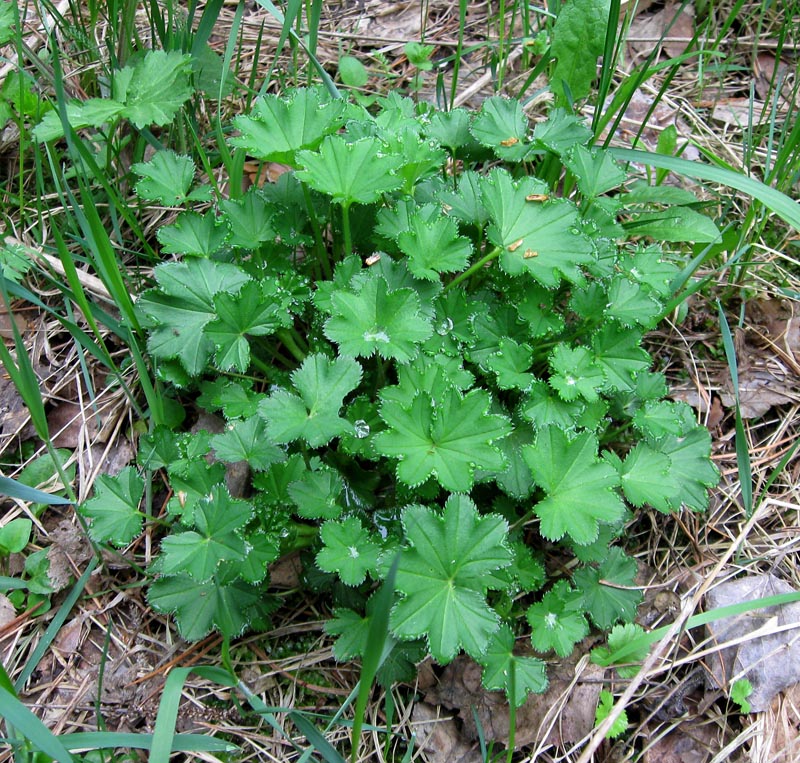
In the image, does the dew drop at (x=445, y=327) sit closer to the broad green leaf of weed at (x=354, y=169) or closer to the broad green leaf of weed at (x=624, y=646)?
the broad green leaf of weed at (x=354, y=169)

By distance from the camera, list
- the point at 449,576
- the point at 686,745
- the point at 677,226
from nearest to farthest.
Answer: the point at 449,576
the point at 686,745
the point at 677,226

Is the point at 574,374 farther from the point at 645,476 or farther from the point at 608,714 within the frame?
the point at 608,714

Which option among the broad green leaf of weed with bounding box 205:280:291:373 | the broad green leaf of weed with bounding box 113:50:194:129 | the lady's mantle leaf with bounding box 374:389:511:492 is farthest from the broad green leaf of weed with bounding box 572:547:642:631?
the broad green leaf of weed with bounding box 113:50:194:129

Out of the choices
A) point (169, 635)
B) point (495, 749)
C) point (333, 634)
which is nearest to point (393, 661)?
point (333, 634)

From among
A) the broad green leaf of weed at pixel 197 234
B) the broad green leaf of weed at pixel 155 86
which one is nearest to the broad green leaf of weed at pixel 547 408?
the broad green leaf of weed at pixel 197 234

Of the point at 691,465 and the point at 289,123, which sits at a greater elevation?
the point at 289,123

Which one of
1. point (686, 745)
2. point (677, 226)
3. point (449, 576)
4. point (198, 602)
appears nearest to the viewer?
point (449, 576)

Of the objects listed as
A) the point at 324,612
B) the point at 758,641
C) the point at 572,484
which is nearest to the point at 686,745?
the point at 758,641
